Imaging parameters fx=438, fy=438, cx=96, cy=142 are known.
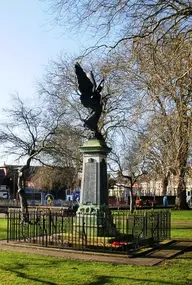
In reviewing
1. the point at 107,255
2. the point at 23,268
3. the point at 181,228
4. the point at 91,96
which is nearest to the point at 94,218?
the point at 107,255

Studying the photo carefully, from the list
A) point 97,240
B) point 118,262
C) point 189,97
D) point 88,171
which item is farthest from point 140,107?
point 118,262

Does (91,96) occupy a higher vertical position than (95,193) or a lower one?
higher

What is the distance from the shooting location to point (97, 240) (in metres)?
12.2

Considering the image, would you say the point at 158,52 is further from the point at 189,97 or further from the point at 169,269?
the point at 169,269

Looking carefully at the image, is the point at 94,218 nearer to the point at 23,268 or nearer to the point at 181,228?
the point at 23,268

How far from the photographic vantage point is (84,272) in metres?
9.07

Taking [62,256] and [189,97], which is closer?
[62,256]

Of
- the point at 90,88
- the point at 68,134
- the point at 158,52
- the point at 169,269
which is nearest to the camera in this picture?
the point at 169,269

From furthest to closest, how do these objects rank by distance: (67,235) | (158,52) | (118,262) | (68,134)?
(68,134) < (67,235) < (158,52) < (118,262)

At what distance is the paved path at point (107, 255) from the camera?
1050 cm

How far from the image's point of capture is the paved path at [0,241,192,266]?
10.5 m

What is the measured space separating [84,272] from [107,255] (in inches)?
82.9

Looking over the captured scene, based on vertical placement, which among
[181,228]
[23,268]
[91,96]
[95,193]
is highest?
[91,96]

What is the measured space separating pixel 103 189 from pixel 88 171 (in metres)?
0.72
